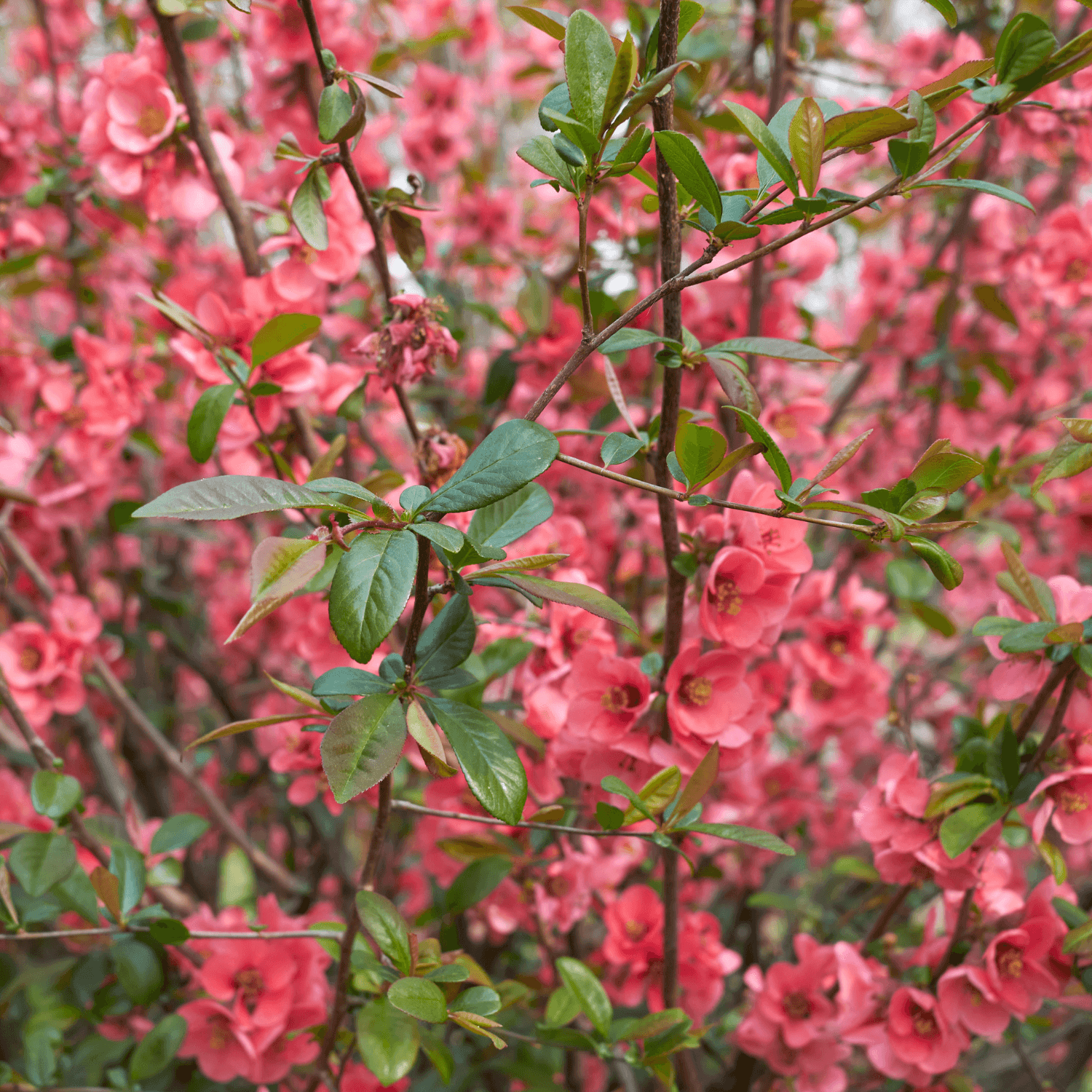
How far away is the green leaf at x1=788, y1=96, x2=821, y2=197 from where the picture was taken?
20.2 inches

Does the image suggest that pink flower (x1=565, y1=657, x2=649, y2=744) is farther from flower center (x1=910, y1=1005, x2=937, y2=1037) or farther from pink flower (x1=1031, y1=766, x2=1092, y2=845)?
flower center (x1=910, y1=1005, x2=937, y2=1037)

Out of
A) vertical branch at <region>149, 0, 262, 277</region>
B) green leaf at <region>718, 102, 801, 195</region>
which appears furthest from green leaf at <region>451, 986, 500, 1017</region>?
vertical branch at <region>149, 0, 262, 277</region>

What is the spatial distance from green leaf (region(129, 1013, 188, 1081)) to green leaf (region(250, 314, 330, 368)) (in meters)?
0.78

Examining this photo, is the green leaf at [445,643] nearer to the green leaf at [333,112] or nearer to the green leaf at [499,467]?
the green leaf at [499,467]

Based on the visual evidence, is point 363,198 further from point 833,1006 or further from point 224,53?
point 224,53

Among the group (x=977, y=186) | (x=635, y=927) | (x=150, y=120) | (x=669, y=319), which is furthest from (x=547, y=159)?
(x=635, y=927)

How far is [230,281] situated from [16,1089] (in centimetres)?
146

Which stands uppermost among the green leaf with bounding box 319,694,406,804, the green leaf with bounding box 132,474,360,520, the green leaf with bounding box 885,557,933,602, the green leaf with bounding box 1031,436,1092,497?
the green leaf with bounding box 132,474,360,520

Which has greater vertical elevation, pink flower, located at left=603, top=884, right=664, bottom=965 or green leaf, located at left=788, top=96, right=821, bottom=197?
green leaf, located at left=788, top=96, right=821, bottom=197

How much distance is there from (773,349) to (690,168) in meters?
0.19

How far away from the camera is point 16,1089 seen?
1.04 metres

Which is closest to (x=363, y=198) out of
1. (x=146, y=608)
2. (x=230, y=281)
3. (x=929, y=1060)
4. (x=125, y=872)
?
(x=125, y=872)

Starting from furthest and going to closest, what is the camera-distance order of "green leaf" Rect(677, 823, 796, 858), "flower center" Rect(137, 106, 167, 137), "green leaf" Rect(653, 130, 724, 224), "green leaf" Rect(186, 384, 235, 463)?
"flower center" Rect(137, 106, 167, 137)
"green leaf" Rect(186, 384, 235, 463)
"green leaf" Rect(677, 823, 796, 858)
"green leaf" Rect(653, 130, 724, 224)

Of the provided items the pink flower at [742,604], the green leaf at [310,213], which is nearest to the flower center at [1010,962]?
the pink flower at [742,604]
